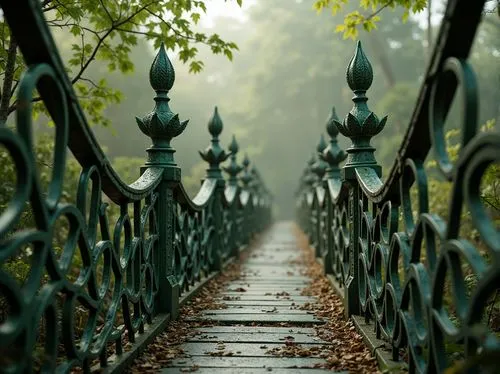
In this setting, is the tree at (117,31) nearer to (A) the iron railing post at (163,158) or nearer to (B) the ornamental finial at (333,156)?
(A) the iron railing post at (163,158)

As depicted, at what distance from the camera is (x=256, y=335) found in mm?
4051

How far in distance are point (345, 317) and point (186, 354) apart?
4.98ft

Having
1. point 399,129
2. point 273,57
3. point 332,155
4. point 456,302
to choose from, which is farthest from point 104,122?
point 273,57

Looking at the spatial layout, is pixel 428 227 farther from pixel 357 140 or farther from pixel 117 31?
pixel 117 31

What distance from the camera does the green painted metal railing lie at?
2.04 metres

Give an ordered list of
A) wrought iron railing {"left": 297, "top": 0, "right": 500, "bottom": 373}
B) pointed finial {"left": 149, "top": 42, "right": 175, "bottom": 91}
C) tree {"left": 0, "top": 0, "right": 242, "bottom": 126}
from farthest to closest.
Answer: tree {"left": 0, "top": 0, "right": 242, "bottom": 126}, pointed finial {"left": 149, "top": 42, "right": 175, "bottom": 91}, wrought iron railing {"left": 297, "top": 0, "right": 500, "bottom": 373}

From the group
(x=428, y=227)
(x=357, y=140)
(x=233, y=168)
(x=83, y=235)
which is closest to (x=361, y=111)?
(x=357, y=140)

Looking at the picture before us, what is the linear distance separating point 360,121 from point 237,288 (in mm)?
2881

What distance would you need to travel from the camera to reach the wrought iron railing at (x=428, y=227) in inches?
76.5

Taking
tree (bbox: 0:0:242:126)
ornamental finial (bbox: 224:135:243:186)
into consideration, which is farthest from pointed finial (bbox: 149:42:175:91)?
ornamental finial (bbox: 224:135:243:186)

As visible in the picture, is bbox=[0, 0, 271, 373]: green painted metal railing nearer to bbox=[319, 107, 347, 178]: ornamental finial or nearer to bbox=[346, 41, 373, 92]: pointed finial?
bbox=[346, 41, 373, 92]: pointed finial

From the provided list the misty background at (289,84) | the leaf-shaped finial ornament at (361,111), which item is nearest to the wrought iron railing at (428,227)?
the leaf-shaped finial ornament at (361,111)

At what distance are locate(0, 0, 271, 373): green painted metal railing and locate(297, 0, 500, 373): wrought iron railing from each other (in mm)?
1429

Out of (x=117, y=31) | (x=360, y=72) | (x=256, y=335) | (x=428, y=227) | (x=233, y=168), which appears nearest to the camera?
(x=428, y=227)
